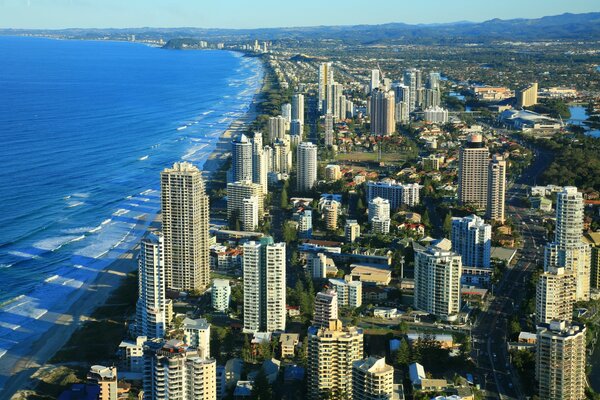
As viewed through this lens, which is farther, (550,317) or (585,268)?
(585,268)

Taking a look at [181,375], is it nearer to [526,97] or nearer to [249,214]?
[249,214]

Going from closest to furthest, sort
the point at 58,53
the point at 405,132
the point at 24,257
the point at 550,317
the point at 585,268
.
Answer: the point at 550,317, the point at 585,268, the point at 24,257, the point at 405,132, the point at 58,53

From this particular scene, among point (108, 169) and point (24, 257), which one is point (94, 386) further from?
point (108, 169)

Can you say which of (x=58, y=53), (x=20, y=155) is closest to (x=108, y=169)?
(x=20, y=155)

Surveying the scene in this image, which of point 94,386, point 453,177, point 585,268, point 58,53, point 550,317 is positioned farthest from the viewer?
point 58,53

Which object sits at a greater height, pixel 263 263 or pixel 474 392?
pixel 263 263

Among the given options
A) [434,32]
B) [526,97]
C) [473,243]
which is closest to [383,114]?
[526,97]

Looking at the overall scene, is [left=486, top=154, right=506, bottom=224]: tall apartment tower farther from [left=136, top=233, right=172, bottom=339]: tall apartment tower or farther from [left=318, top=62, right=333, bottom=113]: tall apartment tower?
[left=318, top=62, right=333, bottom=113]: tall apartment tower
